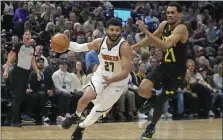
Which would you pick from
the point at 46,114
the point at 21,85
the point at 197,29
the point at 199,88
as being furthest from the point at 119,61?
the point at 197,29

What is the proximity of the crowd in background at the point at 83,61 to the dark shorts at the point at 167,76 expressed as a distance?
9.83 ft

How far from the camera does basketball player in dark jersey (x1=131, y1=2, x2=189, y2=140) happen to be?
739 centimetres

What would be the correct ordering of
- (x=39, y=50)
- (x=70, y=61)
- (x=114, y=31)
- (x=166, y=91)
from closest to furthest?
(x=114, y=31) → (x=166, y=91) → (x=39, y=50) → (x=70, y=61)

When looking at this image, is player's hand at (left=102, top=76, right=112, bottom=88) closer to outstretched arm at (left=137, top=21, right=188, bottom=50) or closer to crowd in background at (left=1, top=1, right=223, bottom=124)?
outstretched arm at (left=137, top=21, right=188, bottom=50)

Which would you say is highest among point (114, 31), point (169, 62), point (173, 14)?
point (173, 14)

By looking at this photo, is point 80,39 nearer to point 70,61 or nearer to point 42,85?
point 70,61

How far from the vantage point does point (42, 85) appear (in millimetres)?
12062

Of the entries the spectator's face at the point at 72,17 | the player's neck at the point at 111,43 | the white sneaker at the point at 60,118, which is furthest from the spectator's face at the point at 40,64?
the player's neck at the point at 111,43

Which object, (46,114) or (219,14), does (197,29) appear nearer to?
(219,14)

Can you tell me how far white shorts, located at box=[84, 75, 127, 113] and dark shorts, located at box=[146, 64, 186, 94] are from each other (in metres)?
0.79

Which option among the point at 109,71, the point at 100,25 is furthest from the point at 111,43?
the point at 100,25

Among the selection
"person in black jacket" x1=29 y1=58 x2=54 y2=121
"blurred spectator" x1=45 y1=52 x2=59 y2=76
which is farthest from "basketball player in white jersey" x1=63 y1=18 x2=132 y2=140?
"blurred spectator" x1=45 y1=52 x2=59 y2=76

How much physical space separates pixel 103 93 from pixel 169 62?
4.09 feet

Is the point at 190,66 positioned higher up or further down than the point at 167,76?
further down
